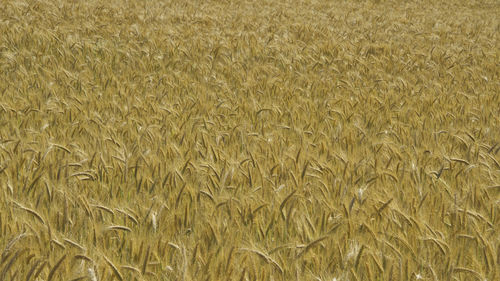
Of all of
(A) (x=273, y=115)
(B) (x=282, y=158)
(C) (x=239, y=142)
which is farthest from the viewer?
(A) (x=273, y=115)

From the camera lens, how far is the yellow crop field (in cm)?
164

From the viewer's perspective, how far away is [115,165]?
7.82ft

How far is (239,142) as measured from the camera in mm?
2916

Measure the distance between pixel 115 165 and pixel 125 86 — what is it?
2071mm

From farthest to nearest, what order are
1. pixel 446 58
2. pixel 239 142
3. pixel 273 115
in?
1. pixel 446 58
2. pixel 273 115
3. pixel 239 142

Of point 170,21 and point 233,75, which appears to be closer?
point 233,75

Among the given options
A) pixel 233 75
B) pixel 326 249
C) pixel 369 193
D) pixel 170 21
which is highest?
pixel 326 249

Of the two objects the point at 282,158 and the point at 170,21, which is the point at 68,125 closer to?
the point at 282,158

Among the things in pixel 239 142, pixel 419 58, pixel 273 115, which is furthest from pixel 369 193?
pixel 419 58

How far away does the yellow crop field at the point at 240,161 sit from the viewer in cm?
164

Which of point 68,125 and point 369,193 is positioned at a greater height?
point 369,193

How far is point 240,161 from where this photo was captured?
2430 mm

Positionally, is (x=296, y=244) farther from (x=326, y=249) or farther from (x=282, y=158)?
(x=282, y=158)

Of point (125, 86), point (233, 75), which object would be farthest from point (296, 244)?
point (233, 75)
